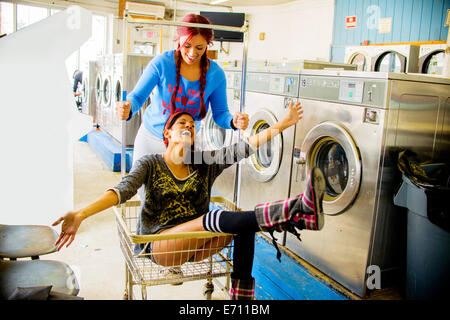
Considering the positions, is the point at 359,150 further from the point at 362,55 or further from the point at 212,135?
the point at 362,55

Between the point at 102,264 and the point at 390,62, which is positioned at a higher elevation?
the point at 390,62

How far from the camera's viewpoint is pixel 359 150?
2346mm

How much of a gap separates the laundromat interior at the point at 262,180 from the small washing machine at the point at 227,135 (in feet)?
0.05

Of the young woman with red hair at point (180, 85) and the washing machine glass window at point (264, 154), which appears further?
the washing machine glass window at point (264, 154)

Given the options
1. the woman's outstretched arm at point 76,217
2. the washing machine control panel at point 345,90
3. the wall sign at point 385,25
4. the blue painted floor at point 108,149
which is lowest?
the blue painted floor at point 108,149

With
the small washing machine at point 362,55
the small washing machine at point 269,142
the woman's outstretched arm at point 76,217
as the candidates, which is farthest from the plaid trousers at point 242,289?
the small washing machine at point 362,55

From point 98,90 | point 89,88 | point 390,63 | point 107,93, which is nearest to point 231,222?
point 390,63

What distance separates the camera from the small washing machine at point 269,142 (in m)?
2.98

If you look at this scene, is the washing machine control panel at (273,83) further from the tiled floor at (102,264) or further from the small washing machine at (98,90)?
the small washing machine at (98,90)

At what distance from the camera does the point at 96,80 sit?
24.8 feet

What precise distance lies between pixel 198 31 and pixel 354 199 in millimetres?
1310

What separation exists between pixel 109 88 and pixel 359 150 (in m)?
5.01

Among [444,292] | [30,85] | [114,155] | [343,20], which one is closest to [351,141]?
[444,292]

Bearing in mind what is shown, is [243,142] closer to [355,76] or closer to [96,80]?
[355,76]
